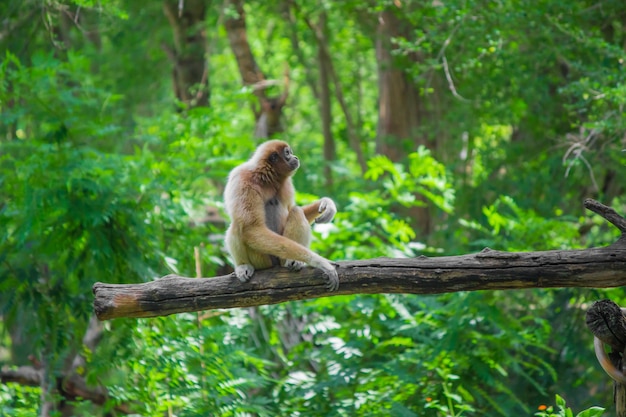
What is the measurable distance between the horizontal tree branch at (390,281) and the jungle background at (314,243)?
2.94m

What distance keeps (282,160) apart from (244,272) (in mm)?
1444

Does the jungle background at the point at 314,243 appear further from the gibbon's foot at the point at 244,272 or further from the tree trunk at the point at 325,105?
the tree trunk at the point at 325,105

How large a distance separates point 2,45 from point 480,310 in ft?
33.7

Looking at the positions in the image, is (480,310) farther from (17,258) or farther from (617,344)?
(17,258)

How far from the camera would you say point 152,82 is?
806 inches

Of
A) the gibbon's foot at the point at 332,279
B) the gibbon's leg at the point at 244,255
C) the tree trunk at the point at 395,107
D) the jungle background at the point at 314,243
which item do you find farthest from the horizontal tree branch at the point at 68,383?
the tree trunk at the point at 395,107

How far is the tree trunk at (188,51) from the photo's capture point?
15547mm

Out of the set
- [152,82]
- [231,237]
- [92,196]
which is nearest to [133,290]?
[231,237]

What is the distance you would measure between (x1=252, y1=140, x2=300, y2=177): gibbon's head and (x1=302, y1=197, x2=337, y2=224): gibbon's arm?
0.42 meters

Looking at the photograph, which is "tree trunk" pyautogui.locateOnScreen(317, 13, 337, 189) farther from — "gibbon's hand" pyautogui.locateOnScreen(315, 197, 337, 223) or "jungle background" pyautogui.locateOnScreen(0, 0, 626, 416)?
"gibbon's hand" pyautogui.locateOnScreen(315, 197, 337, 223)

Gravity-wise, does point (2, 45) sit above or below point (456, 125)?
above

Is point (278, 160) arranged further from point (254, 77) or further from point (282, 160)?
point (254, 77)

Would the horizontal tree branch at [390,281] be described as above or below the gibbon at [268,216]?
below

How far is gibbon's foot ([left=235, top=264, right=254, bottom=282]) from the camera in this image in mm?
6387
